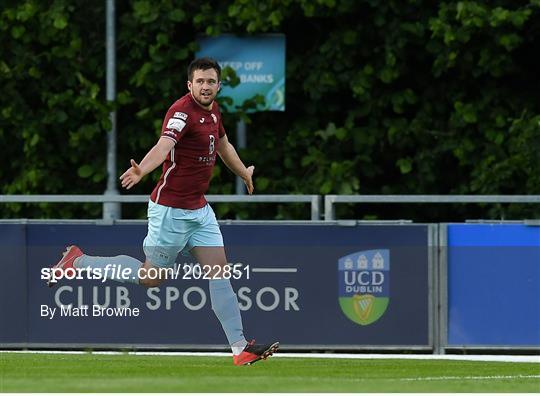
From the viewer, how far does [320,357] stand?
44.8 feet

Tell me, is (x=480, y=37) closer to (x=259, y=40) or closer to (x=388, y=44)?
(x=388, y=44)

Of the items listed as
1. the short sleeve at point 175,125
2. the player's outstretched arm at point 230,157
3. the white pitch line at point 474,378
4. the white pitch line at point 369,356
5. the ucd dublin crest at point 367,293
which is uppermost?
the short sleeve at point 175,125

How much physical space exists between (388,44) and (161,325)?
483cm

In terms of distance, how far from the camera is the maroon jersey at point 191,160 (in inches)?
458

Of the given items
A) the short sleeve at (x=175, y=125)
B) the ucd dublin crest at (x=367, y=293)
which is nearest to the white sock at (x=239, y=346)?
the short sleeve at (x=175, y=125)

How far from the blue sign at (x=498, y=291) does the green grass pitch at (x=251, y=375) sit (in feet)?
3.28

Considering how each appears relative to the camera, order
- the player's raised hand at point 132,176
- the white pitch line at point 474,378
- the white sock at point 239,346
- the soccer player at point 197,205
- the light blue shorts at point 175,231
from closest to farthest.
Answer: the player's raised hand at point 132,176 < the white pitch line at point 474,378 < the soccer player at point 197,205 < the white sock at point 239,346 < the light blue shorts at point 175,231

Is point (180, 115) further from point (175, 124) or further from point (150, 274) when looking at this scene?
point (150, 274)

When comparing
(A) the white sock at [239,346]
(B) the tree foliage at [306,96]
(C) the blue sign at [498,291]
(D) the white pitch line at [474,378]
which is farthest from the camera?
(B) the tree foliage at [306,96]

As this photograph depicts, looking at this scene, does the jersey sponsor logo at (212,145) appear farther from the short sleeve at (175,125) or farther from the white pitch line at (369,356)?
the white pitch line at (369,356)

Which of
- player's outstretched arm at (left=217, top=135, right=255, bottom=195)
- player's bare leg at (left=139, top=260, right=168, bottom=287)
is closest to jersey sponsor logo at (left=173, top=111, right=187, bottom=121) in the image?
player's outstretched arm at (left=217, top=135, right=255, bottom=195)

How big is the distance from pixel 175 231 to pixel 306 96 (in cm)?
691

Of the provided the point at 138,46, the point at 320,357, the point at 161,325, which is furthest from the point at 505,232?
the point at 138,46

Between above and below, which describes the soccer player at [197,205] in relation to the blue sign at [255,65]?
below
